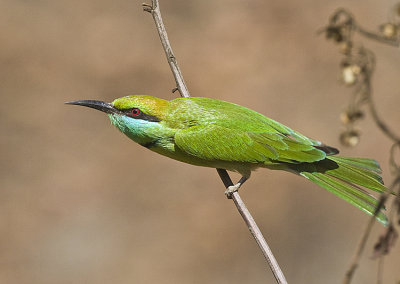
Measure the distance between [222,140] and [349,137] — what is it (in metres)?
0.99

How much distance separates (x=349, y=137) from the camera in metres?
2.28

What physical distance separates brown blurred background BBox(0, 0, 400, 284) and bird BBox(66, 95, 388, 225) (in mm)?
2395

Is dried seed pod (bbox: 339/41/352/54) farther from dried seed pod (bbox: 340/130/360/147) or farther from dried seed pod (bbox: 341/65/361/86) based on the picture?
dried seed pod (bbox: 340/130/360/147)

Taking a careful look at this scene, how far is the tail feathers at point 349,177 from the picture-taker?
3.18m

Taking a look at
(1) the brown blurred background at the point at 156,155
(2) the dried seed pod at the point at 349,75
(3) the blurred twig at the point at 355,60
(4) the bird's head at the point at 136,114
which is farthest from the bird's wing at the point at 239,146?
(1) the brown blurred background at the point at 156,155

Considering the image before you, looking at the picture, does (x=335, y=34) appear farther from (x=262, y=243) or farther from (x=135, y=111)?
(x=135, y=111)

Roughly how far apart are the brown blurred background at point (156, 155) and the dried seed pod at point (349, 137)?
11.1 feet

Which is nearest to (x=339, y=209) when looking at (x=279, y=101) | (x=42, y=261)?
(x=279, y=101)

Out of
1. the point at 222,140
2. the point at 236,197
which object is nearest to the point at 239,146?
the point at 222,140

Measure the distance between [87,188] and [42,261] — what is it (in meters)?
0.98

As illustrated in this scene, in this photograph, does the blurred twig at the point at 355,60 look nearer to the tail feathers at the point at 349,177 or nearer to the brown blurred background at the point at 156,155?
the tail feathers at the point at 349,177

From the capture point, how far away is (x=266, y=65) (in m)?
8.37

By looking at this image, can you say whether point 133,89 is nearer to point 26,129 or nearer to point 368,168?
point 26,129

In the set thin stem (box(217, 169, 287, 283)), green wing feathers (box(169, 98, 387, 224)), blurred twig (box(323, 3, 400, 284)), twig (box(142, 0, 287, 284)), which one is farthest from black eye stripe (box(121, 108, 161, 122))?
blurred twig (box(323, 3, 400, 284))
